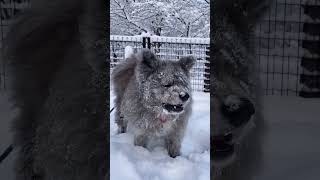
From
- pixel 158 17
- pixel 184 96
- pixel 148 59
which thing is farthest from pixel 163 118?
pixel 158 17

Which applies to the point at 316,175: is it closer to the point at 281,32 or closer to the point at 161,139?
the point at 281,32

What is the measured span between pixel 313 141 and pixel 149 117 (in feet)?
4.40

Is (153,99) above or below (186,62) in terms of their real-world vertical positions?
below

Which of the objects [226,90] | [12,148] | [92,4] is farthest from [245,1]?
[12,148]

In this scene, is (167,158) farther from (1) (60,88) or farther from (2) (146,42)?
(2) (146,42)

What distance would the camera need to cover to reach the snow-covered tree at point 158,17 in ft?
25.5

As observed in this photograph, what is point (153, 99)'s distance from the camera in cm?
234

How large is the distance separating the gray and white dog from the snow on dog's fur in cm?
99

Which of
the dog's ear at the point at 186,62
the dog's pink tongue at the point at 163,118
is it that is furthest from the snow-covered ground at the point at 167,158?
the dog's ear at the point at 186,62

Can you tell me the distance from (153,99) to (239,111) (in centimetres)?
115

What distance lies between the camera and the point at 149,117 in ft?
8.02

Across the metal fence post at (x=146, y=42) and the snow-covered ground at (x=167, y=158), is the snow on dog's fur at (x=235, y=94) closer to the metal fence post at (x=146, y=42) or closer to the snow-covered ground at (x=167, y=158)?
the snow-covered ground at (x=167, y=158)

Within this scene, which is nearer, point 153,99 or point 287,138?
point 287,138

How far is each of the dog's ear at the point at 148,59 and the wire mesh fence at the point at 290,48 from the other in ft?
3.38
